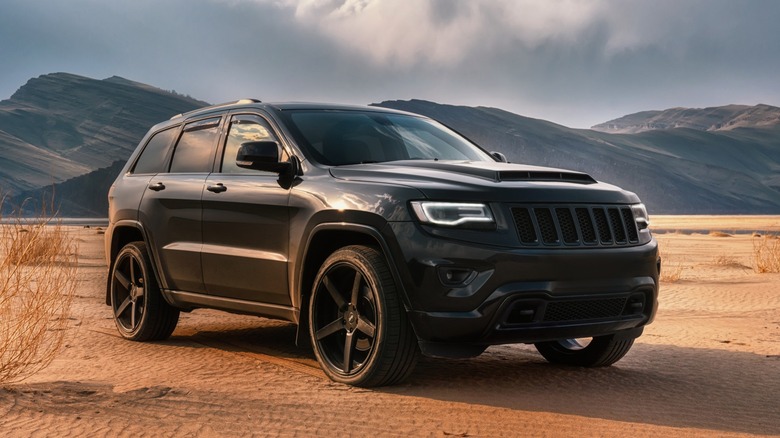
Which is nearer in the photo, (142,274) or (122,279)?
(142,274)

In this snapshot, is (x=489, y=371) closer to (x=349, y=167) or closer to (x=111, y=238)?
(x=349, y=167)

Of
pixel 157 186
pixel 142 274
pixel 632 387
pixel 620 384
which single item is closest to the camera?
pixel 632 387

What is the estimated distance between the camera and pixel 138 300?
8.48m

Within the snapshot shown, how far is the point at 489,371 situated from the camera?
23.4 ft

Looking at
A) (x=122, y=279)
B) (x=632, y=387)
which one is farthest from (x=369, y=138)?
(x=122, y=279)

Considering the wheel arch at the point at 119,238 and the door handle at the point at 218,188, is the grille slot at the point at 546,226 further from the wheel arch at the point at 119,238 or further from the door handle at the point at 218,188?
the wheel arch at the point at 119,238

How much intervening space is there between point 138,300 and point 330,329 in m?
2.96

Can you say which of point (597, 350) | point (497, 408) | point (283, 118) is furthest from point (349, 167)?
point (597, 350)

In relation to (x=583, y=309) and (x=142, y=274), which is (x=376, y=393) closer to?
(x=583, y=309)

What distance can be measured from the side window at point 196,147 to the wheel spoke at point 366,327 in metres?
2.28

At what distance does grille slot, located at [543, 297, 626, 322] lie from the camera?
225 inches

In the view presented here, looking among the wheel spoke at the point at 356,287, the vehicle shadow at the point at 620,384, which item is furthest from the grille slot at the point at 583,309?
the wheel spoke at the point at 356,287

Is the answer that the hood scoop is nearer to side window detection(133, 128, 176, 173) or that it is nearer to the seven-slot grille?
the seven-slot grille

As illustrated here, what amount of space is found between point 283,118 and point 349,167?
0.86 m
